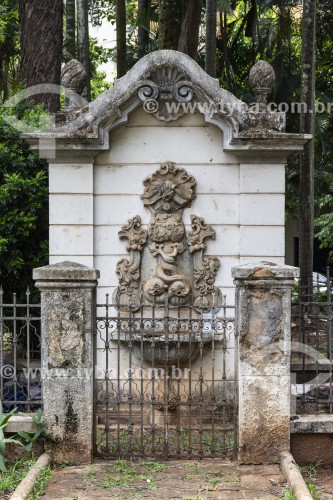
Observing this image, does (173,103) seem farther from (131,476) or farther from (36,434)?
(131,476)

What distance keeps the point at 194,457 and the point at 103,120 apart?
3790mm

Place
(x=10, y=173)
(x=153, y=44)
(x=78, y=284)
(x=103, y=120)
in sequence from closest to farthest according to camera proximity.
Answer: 1. (x=78, y=284)
2. (x=103, y=120)
3. (x=10, y=173)
4. (x=153, y=44)

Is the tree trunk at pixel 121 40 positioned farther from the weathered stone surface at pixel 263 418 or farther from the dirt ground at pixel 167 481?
the dirt ground at pixel 167 481

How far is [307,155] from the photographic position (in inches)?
526

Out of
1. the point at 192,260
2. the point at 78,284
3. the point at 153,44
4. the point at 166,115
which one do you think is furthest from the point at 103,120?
the point at 153,44

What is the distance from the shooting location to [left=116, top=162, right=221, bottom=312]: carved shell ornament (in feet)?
30.0

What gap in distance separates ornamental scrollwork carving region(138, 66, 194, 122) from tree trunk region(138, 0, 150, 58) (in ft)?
30.4

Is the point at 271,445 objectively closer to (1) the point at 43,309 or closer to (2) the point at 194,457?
(2) the point at 194,457

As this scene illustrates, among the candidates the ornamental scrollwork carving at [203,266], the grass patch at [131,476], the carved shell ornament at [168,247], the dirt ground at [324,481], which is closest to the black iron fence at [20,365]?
the grass patch at [131,476]

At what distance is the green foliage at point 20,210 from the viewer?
1012 centimetres

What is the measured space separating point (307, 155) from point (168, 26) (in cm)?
352

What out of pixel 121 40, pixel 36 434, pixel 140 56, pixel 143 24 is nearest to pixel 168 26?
pixel 121 40

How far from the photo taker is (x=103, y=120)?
8.93m

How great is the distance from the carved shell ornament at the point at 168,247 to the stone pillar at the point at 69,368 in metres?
1.98
